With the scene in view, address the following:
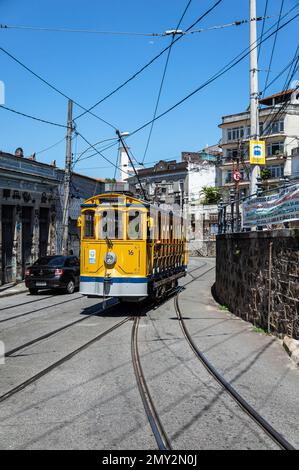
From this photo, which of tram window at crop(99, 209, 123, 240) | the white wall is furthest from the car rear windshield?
the white wall

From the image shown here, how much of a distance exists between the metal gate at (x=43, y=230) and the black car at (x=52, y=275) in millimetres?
6451

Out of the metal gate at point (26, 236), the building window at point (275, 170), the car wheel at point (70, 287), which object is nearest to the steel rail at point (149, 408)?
the car wheel at point (70, 287)

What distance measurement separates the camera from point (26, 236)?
80.1ft

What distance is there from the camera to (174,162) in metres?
77.1

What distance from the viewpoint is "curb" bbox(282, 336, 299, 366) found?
25.4ft

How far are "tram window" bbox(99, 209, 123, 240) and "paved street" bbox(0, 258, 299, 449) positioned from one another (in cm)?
238

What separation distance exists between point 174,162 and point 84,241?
65.2 metres

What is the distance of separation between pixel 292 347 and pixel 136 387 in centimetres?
319

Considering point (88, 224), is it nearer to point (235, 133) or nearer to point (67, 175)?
point (67, 175)

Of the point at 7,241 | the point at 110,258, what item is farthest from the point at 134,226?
the point at 7,241

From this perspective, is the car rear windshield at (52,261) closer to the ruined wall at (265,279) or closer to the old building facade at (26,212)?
the old building facade at (26,212)

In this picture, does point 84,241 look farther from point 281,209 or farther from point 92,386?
point 92,386

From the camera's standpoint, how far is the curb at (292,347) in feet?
25.4

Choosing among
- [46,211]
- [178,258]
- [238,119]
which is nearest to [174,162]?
[238,119]
